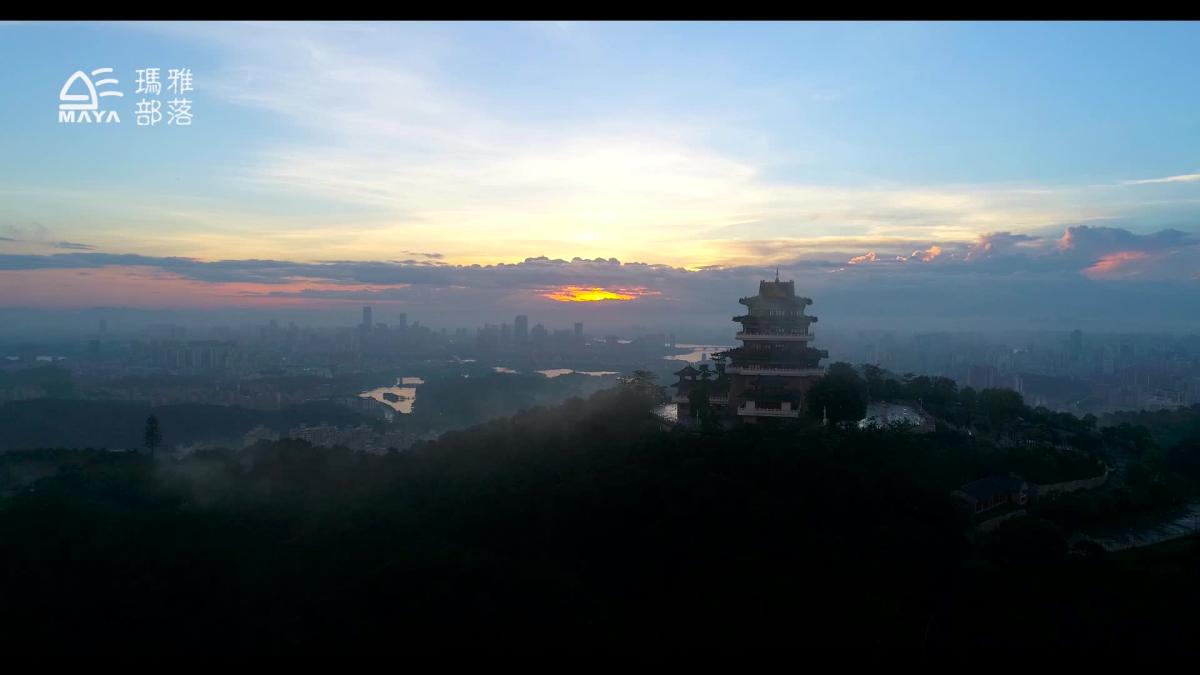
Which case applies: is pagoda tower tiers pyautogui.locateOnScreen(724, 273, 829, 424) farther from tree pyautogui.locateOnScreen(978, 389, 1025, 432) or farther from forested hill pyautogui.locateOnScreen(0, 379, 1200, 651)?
tree pyautogui.locateOnScreen(978, 389, 1025, 432)

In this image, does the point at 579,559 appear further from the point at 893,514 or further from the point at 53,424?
the point at 53,424

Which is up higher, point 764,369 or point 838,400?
point 764,369

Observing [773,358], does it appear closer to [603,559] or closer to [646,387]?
[646,387]

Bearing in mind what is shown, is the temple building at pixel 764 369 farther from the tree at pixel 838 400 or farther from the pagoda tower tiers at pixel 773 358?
the tree at pixel 838 400

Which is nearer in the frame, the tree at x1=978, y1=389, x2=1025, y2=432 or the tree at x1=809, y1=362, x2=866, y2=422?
the tree at x1=809, y1=362, x2=866, y2=422

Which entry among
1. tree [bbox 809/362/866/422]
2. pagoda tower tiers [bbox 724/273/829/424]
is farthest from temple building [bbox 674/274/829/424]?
tree [bbox 809/362/866/422]

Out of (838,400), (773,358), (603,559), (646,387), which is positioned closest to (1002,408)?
(838,400)
